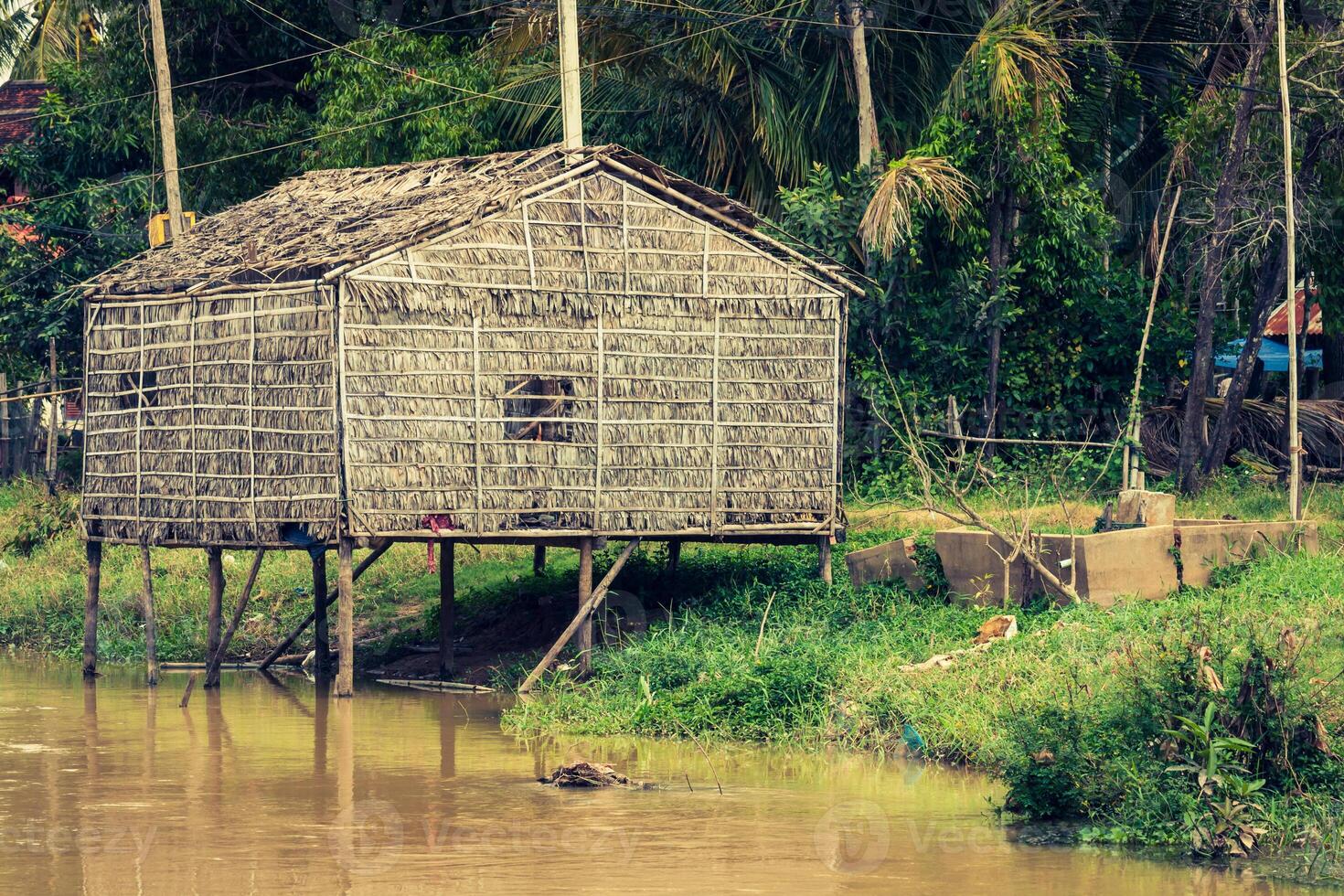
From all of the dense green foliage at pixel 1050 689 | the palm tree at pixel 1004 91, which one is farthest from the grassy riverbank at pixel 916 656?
the palm tree at pixel 1004 91

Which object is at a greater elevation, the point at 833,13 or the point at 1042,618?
the point at 833,13

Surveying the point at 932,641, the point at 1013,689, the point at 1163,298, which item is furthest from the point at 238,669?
the point at 1163,298

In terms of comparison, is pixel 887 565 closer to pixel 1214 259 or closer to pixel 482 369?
pixel 482 369

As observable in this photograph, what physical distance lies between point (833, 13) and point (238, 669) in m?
9.83

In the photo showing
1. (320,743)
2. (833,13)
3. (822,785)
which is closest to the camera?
(822,785)

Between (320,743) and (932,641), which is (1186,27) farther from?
(320,743)

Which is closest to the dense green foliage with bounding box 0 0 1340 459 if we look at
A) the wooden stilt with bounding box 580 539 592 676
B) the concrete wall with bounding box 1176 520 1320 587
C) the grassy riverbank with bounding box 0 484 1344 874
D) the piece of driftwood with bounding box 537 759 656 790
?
the grassy riverbank with bounding box 0 484 1344 874

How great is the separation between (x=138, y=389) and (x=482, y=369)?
3527 millimetres

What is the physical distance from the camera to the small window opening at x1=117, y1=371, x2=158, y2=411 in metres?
16.2

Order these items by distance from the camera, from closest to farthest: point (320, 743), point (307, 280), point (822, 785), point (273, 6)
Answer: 1. point (822, 785)
2. point (320, 743)
3. point (307, 280)
4. point (273, 6)

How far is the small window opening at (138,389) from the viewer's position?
16203 millimetres

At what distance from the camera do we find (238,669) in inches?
710

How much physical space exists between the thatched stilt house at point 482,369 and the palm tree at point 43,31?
14.5 meters

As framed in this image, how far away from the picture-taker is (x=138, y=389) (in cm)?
1625
